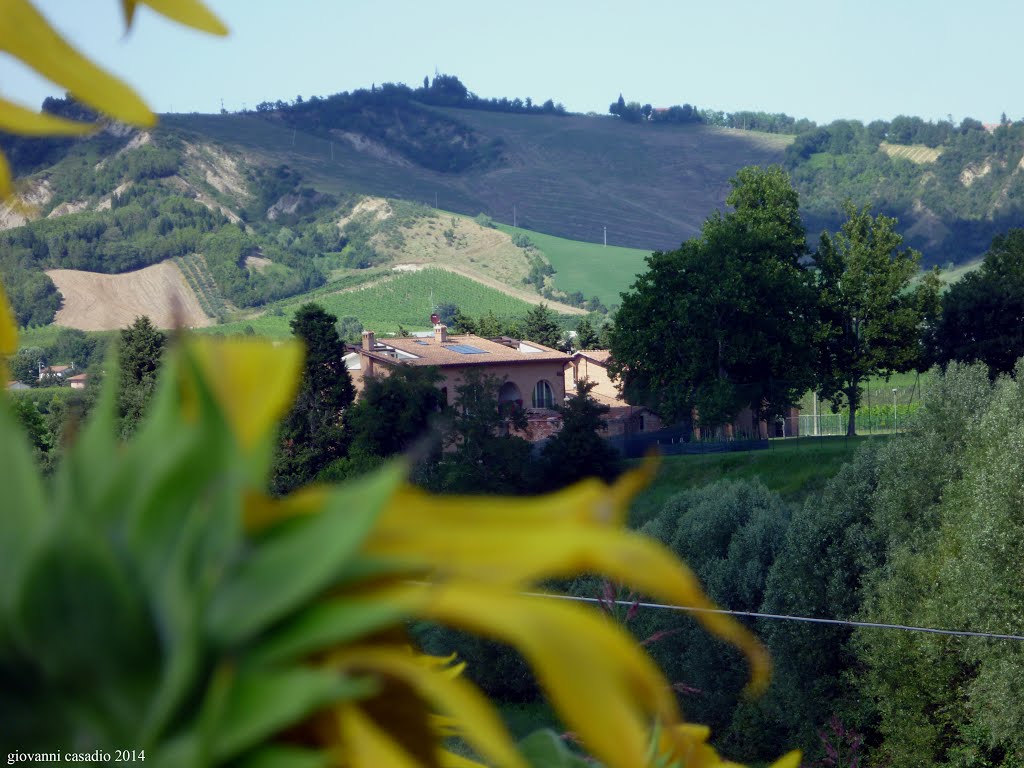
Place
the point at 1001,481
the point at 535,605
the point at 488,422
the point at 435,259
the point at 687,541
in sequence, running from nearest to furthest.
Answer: the point at 535,605
the point at 1001,481
the point at 687,541
the point at 488,422
the point at 435,259

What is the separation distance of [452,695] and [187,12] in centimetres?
43

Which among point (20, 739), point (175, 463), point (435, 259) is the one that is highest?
point (175, 463)

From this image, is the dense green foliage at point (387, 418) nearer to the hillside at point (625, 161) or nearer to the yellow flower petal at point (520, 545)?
the yellow flower petal at point (520, 545)

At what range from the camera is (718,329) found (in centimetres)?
3394

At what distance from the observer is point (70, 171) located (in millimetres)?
87688

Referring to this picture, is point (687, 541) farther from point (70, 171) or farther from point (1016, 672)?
point (70, 171)

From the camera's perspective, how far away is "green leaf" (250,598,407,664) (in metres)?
0.44

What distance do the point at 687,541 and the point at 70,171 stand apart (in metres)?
78.7

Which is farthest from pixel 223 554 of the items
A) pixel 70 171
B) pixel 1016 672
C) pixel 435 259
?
pixel 435 259

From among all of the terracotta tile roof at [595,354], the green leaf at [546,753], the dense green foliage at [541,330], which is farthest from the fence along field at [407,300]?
the green leaf at [546,753]

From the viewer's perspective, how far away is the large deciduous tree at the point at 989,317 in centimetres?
3356

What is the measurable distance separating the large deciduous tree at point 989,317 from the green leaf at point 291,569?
35092 millimetres

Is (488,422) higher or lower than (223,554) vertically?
lower

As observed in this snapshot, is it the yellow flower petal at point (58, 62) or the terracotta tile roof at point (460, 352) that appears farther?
the terracotta tile roof at point (460, 352)
